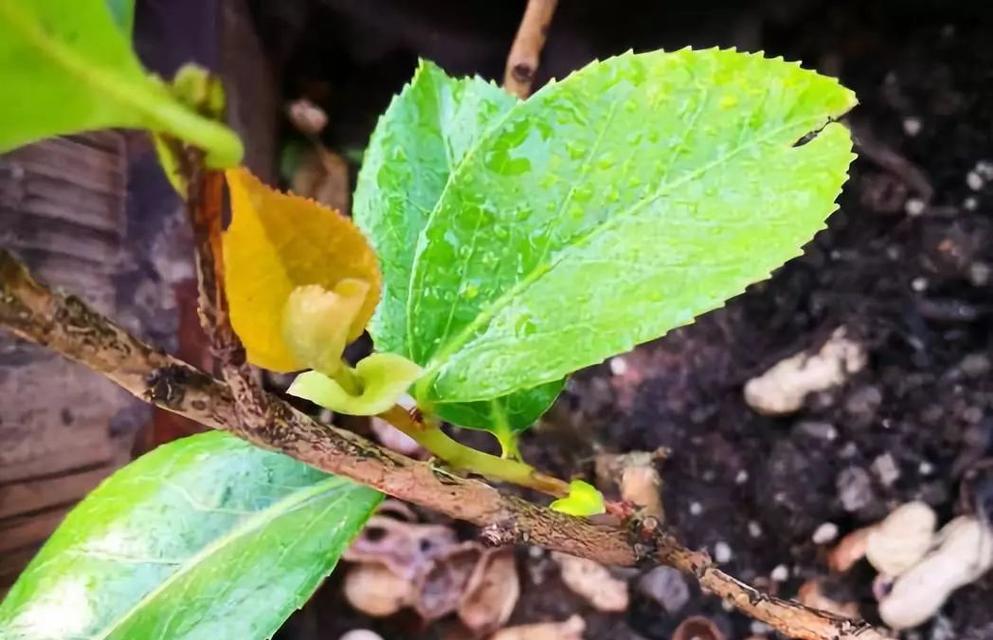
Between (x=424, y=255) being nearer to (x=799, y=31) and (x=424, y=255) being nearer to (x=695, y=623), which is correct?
(x=695, y=623)

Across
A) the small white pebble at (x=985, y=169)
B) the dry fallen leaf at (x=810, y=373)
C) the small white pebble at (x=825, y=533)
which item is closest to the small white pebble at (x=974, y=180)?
the small white pebble at (x=985, y=169)

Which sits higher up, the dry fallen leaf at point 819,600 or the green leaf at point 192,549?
the dry fallen leaf at point 819,600

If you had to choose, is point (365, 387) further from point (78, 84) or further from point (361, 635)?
point (361, 635)

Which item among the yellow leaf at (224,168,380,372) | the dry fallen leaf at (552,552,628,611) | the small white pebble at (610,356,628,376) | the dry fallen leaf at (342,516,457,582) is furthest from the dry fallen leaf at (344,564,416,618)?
the yellow leaf at (224,168,380,372)

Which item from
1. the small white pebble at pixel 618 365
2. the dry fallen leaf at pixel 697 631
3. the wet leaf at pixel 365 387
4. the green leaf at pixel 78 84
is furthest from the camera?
the small white pebble at pixel 618 365

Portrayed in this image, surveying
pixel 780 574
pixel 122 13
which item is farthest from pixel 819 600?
pixel 122 13

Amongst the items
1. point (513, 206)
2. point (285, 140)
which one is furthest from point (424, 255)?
point (285, 140)

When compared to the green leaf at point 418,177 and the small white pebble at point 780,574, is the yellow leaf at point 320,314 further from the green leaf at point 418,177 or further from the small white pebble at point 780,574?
the small white pebble at point 780,574
